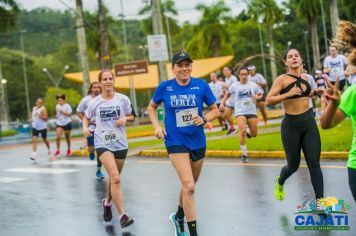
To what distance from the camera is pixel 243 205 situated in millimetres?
8023

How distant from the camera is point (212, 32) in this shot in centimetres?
6375

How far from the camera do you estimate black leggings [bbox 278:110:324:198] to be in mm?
6902

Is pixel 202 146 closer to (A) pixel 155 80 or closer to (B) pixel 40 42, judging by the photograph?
(A) pixel 155 80

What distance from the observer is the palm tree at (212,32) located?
63.5 metres

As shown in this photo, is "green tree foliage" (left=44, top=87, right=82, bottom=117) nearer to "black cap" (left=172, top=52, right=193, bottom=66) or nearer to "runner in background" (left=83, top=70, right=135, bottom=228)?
"runner in background" (left=83, top=70, right=135, bottom=228)

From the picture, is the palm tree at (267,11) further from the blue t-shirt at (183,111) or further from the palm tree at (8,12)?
the blue t-shirt at (183,111)

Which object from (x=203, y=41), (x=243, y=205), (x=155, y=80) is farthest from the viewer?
(x=203, y=41)

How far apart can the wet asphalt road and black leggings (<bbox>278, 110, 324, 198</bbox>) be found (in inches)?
21.5

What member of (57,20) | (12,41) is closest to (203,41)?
(57,20)

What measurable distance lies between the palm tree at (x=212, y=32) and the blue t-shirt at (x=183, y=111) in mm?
57564

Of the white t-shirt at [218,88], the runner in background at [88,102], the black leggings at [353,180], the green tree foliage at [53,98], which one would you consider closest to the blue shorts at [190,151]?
the black leggings at [353,180]

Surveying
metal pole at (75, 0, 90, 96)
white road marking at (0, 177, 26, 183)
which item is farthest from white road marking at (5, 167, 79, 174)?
metal pole at (75, 0, 90, 96)

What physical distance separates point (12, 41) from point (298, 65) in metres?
103

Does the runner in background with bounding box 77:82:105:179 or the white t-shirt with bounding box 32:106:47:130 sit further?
the white t-shirt with bounding box 32:106:47:130
